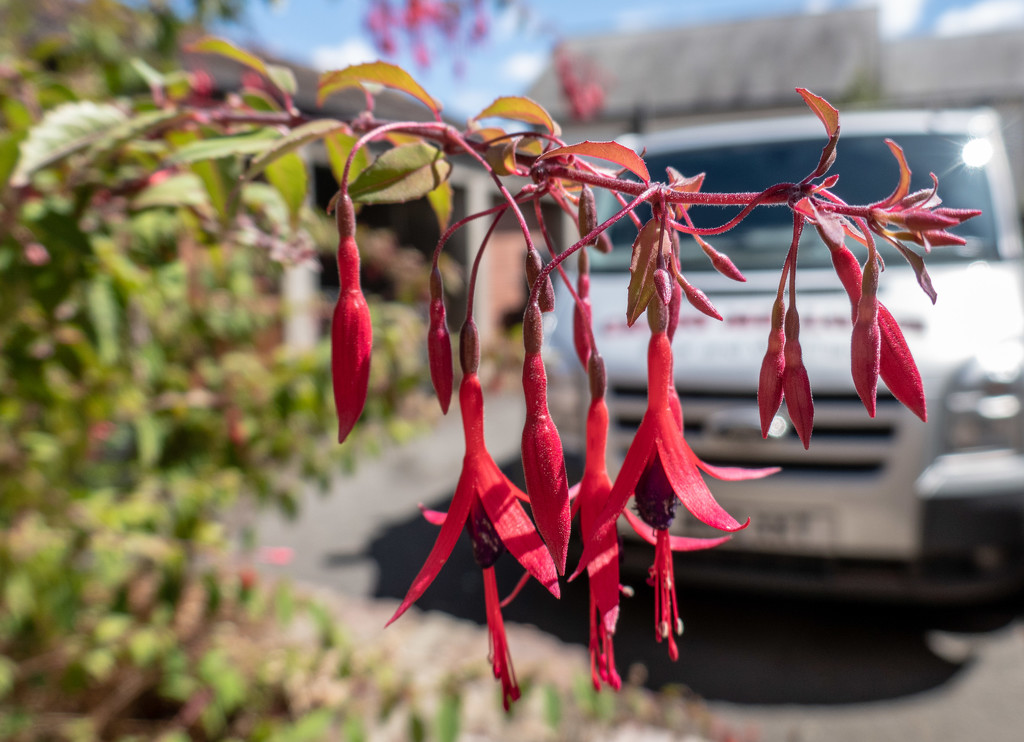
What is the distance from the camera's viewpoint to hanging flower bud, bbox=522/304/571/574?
9.6 inches

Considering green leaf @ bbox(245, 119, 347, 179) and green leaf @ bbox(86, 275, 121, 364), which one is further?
green leaf @ bbox(86, 275, 121, 364)

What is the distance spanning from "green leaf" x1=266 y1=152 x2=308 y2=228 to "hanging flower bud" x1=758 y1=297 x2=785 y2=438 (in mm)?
313

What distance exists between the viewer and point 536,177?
0.29 m

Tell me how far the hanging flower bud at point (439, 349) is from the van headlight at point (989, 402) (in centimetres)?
122


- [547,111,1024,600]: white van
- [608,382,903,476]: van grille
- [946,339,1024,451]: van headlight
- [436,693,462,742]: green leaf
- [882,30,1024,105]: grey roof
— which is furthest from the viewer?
[882,30,1024,105]: grey roof

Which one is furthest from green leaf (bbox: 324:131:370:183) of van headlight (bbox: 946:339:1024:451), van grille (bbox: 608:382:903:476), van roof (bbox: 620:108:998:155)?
van headlight (bbox: 946:339:1024:451)

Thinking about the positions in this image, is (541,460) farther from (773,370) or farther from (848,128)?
(848,128)

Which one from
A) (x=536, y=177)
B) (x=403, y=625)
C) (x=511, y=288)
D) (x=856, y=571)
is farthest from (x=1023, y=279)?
(x=511, y=288)

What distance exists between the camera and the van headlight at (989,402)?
1.25 m

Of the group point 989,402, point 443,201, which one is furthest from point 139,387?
point 989,402

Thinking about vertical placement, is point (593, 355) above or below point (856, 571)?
above

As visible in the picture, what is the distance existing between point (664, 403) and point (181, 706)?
150cm

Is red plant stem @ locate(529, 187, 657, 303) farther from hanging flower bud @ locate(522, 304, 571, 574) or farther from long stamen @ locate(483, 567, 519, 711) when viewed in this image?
long stamen @ locate(483, 567, 519, 711)

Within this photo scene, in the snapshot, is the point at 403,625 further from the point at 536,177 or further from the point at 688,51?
the point at 688,51
